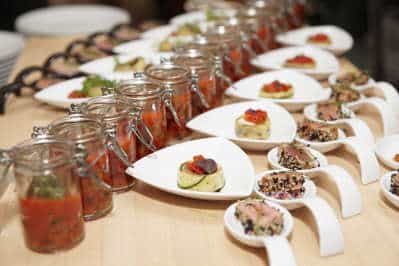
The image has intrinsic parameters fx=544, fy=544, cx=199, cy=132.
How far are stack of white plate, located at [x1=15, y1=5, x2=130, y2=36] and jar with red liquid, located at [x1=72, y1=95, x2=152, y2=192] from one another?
7.53 ft

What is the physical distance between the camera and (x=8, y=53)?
10.5ft

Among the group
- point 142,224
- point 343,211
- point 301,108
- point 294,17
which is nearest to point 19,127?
point 142,224

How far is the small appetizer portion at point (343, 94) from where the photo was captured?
2367 mm

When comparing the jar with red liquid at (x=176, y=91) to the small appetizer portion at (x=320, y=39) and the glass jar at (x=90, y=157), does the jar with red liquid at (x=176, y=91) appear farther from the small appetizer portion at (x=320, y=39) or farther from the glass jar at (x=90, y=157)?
the small appetizer portion at (x=320, y=39)

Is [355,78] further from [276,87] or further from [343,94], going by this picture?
[276,87]

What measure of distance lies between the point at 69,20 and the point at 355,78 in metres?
2.57

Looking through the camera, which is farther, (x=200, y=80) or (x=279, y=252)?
(x=200, y=80)

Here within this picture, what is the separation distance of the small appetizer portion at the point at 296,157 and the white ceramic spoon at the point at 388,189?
216 millimetres

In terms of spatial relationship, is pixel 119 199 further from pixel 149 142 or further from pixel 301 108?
pixel 301 108

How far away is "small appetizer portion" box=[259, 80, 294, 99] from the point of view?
2.43 meters

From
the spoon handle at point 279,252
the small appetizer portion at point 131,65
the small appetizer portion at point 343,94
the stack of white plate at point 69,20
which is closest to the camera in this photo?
the spoon handle at point 279,252

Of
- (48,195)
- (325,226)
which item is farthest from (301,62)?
(48,195)

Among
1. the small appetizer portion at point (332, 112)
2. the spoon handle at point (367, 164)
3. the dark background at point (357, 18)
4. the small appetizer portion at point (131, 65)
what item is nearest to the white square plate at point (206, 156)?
the spoon handle at point (367, 164)

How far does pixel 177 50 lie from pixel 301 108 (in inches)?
24.4
